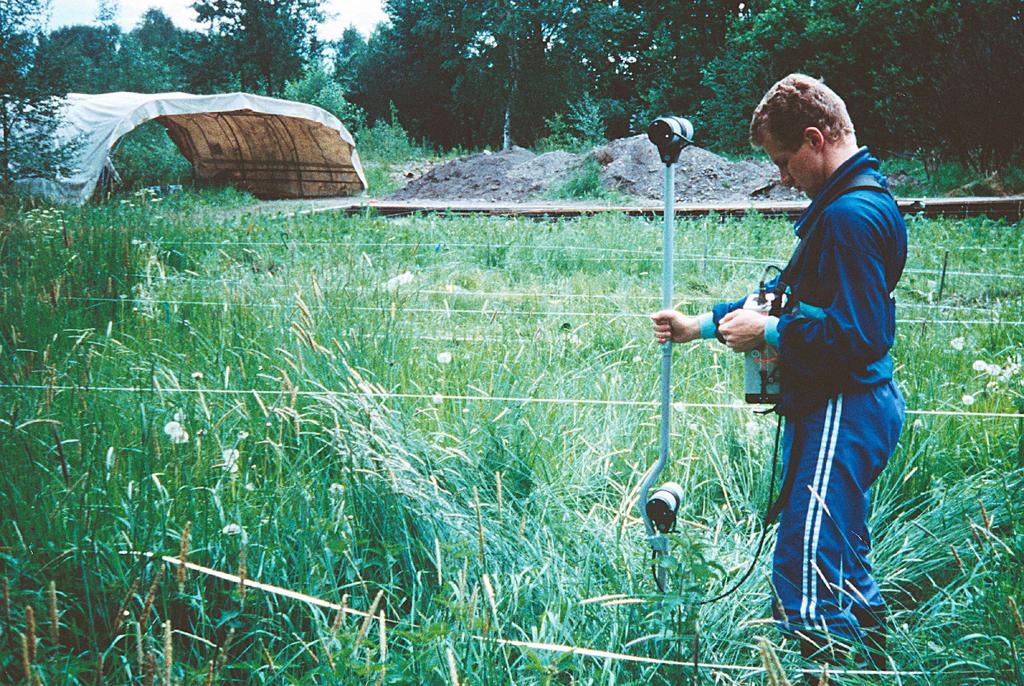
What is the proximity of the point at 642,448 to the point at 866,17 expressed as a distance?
680 inches

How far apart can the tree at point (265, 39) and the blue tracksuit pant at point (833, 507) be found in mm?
31813

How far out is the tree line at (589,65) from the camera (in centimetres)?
1408

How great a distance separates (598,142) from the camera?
2306cm

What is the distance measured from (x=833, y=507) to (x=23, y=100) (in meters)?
10.1

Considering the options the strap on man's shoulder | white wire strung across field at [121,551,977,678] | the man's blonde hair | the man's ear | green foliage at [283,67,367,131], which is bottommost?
white wire strung across field at [121,551,977,678]

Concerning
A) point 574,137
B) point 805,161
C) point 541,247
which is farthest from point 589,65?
point 805,161

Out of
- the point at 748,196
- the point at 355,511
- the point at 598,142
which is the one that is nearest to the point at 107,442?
the point at 355,511

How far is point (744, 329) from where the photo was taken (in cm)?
207

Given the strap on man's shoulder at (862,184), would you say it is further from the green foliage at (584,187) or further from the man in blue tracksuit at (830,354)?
the green foliage at (584,187)

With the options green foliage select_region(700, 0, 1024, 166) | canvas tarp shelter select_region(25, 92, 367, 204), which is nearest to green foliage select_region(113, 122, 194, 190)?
canvas tarp shelter select_region(25, 92, 367, 204)

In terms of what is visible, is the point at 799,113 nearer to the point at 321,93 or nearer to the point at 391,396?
the point at 391,396

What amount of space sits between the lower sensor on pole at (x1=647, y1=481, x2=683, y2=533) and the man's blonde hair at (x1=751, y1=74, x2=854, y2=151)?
884mm

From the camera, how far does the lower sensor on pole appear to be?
80.6 inches

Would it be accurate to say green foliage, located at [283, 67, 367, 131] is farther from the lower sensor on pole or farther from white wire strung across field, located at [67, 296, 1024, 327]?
the lower sensor on pole
